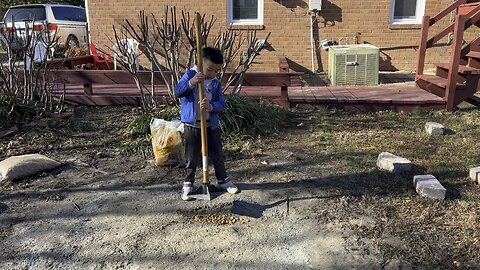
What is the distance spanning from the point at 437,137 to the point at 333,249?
3.18m

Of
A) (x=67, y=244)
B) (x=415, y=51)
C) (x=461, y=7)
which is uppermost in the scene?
(x=461, y=7)

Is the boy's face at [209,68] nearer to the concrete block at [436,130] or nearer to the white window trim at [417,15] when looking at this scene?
the concrete block at [436,130]

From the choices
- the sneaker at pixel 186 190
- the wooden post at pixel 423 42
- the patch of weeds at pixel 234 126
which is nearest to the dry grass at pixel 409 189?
the patch of weeds at pixel 234 126

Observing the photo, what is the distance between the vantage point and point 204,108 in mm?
3510

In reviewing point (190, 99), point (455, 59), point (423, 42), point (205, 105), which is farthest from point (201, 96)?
point (423, 42)

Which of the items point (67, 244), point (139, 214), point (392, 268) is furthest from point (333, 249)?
point (67, 244)

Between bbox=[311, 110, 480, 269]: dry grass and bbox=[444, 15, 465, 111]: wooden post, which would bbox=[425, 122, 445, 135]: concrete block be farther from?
bbox=[444, 15, 465, 111]: wooden post

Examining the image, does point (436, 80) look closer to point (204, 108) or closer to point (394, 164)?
point (394, 164)

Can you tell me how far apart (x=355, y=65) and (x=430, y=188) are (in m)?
5.42

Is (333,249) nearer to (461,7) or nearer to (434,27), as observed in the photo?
(461,7)

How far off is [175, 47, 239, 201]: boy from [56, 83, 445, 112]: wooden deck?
2.77 metres

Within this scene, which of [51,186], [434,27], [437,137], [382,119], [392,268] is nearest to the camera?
[392,268]

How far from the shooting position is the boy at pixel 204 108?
139 inches

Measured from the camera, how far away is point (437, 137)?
5508 mm
